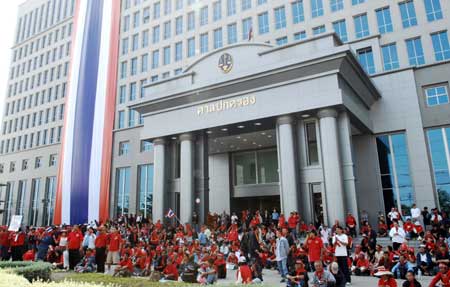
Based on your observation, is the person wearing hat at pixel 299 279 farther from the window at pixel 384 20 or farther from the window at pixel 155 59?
the window at pixel 155 59

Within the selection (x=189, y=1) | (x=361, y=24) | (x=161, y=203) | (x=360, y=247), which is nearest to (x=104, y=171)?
(x=360, y=247)

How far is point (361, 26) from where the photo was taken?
26.9 meters

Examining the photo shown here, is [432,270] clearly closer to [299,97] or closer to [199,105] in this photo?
[299,97]

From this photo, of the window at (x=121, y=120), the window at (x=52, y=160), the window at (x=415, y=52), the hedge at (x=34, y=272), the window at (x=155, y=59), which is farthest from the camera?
the window at (x=52, y=160)

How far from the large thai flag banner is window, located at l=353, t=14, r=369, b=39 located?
20.0 metres

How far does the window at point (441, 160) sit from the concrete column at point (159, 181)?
18.0 metres

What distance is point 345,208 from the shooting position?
18438 mm

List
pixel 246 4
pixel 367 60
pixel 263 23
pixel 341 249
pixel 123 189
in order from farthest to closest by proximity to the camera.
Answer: pixel 123 189 → pixel 246 4 → pixel 263 23 → pixel 367 60 → pixel 341 249

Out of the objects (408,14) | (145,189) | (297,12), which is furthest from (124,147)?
(408,14)

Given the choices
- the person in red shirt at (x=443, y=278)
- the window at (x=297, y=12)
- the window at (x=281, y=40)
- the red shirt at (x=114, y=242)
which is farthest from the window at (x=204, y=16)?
the person in red shirt at (x=443, y=278)

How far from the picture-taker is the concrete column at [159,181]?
2475cm

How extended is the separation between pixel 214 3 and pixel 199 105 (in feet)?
54.1

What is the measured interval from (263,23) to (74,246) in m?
25.0

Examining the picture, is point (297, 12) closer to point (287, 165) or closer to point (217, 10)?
point (217, 10)
